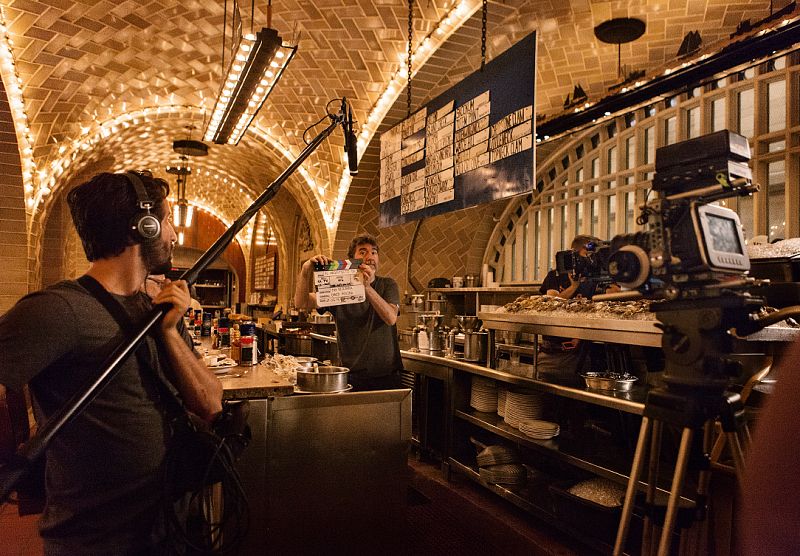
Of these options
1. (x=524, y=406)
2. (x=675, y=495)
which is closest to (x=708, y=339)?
(x=675, y=495)

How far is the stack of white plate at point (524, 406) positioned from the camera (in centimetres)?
340

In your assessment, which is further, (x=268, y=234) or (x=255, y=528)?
(x=268, y=234)

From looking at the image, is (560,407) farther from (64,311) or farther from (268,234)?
(268,234)

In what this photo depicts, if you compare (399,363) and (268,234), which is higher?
(268,234)

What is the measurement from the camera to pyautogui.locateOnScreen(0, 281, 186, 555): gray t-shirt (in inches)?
49.9

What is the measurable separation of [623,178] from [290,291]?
23.1ft

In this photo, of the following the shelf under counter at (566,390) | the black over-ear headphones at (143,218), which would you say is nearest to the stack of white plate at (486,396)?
the shelf under counter at (566,390)

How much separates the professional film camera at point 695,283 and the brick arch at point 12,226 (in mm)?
5995

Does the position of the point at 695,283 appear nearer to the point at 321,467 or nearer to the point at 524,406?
the point at 321,467

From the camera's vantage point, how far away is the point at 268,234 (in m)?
13.6

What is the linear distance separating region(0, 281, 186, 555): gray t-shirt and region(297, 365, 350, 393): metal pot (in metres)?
1.39

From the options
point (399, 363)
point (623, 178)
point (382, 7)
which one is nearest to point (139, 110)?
point (382, 7)

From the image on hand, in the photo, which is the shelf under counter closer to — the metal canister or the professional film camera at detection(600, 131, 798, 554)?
the professional film camera at detection(600, 131, 798, 554)

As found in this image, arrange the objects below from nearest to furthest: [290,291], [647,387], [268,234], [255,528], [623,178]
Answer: [255,528] < [647,387] < [623,178] < [290,291] < [268,234]
